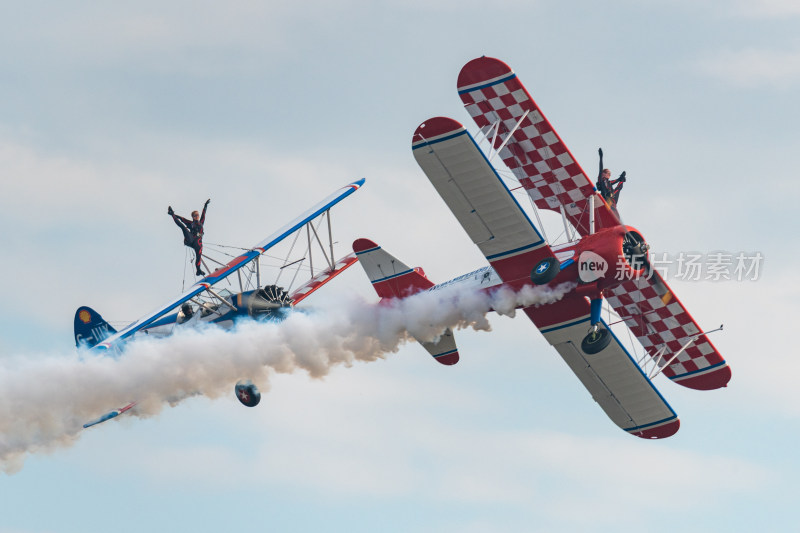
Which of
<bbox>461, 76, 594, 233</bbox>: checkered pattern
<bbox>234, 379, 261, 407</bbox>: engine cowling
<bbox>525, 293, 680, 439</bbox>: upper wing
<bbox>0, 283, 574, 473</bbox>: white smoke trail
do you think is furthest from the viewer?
<bbox>234, 379, 261, 407</bbox>: engine cowling

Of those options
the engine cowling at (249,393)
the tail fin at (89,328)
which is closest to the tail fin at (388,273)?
the engine cowling at (249,393)

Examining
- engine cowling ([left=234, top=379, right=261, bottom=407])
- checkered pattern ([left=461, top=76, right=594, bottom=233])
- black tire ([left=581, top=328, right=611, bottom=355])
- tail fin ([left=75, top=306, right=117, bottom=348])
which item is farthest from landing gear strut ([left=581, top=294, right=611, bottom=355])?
tail fin ([left=75, top=306, right=117, bottom=348])

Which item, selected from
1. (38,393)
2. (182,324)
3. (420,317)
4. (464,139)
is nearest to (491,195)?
(464,139)

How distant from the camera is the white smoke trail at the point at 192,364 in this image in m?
26.2

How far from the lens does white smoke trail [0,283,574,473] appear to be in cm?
2617

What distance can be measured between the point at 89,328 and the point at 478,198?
10.4m

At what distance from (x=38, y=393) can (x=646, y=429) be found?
38.3ft

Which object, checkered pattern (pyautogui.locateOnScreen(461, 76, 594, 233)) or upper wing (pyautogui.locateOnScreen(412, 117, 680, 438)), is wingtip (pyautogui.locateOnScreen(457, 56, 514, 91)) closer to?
checkered pattern (pyautogui.locateOnScreen(461, 76, 594, 233))

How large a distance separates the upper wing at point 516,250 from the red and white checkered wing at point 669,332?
73 cm

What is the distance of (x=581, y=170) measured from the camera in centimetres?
2462

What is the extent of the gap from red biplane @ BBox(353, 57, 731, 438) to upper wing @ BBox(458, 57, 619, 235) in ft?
0.06

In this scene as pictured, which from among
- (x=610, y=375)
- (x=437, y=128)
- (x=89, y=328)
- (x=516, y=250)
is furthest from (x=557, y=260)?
(x=89, y=328)

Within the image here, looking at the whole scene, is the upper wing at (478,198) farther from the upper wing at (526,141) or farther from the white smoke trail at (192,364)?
the white smoke trail at (192,364)

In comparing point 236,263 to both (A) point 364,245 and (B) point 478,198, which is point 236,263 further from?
(B) point 478,198
